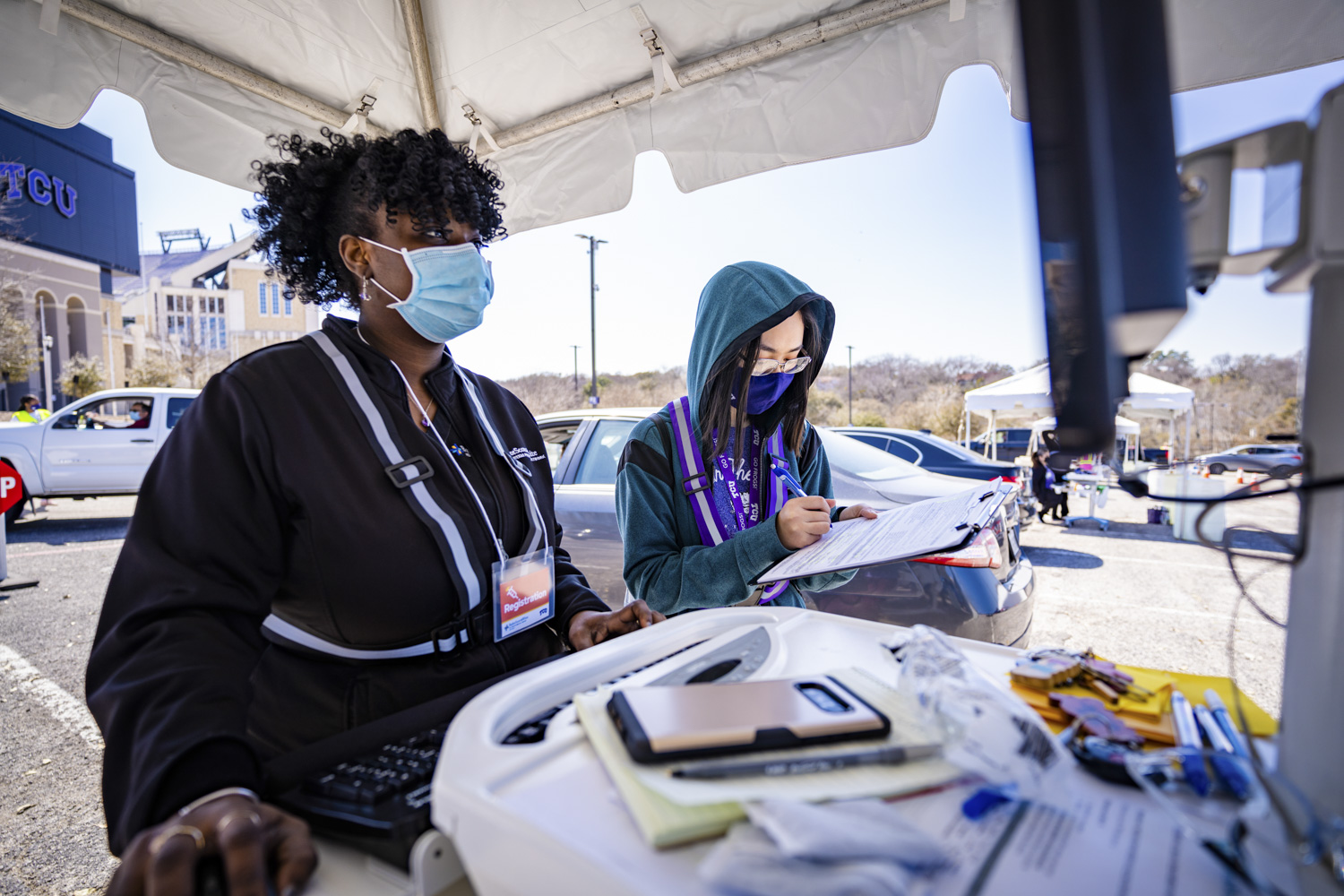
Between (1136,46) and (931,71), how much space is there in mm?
1321

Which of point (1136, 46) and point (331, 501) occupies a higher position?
point (1136, 46)

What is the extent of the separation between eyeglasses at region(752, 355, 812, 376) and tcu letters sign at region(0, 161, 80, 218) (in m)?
28.0

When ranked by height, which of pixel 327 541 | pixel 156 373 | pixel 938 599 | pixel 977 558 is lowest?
pixel 938 599

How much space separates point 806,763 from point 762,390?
53.4 inches

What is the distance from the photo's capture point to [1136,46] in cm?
54

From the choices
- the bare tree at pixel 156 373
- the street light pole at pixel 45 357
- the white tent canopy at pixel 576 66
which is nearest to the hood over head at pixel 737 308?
the white tent canopy at pixel 576 66

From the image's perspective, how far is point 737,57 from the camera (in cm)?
180

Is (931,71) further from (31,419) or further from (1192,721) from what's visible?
(31,419)

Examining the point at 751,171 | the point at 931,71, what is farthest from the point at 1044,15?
the point at 751,171

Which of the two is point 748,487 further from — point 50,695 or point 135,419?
point 135,419

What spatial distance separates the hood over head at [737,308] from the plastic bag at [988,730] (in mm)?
1147

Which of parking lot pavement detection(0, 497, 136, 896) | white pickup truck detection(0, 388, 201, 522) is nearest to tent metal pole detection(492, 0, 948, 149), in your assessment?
parking lot pavement detection(0, 497, 136, 896)

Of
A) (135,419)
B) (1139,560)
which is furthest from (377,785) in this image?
(135,419)

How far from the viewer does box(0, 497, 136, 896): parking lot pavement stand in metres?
2.12
